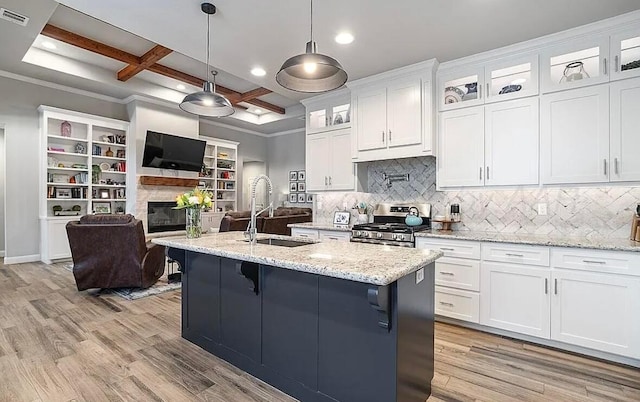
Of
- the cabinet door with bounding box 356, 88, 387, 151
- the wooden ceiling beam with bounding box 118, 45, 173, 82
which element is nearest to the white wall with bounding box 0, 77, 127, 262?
the wooden ceiling beam with bounding box 118, 45, 173, 82

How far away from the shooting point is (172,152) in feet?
23.8

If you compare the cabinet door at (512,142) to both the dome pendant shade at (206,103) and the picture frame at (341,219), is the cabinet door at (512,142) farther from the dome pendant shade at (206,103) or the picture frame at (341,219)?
the dome pendant shade at (206,103)

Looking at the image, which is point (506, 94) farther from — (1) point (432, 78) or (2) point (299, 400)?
(2) point (299, 400)

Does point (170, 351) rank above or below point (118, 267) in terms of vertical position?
below

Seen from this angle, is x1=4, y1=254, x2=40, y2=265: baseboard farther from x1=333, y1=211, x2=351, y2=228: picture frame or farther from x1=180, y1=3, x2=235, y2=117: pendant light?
x1=333, y1=211, x2=351, y2=228: picture frame

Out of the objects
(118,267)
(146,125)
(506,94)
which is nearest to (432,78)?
(506,94)

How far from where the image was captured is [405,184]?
4.27m

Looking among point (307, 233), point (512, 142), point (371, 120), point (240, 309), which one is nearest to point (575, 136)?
point (512, 142)

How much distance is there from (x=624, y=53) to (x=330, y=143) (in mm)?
3166

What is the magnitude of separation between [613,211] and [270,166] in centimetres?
871

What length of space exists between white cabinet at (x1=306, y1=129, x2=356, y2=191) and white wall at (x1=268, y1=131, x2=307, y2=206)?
15.4 feet

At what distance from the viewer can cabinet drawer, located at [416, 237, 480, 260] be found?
3.13m

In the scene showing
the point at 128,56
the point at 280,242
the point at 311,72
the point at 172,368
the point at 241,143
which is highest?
the point at 128,56

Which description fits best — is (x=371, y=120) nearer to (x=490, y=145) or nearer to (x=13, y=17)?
(x=490, y=145)
